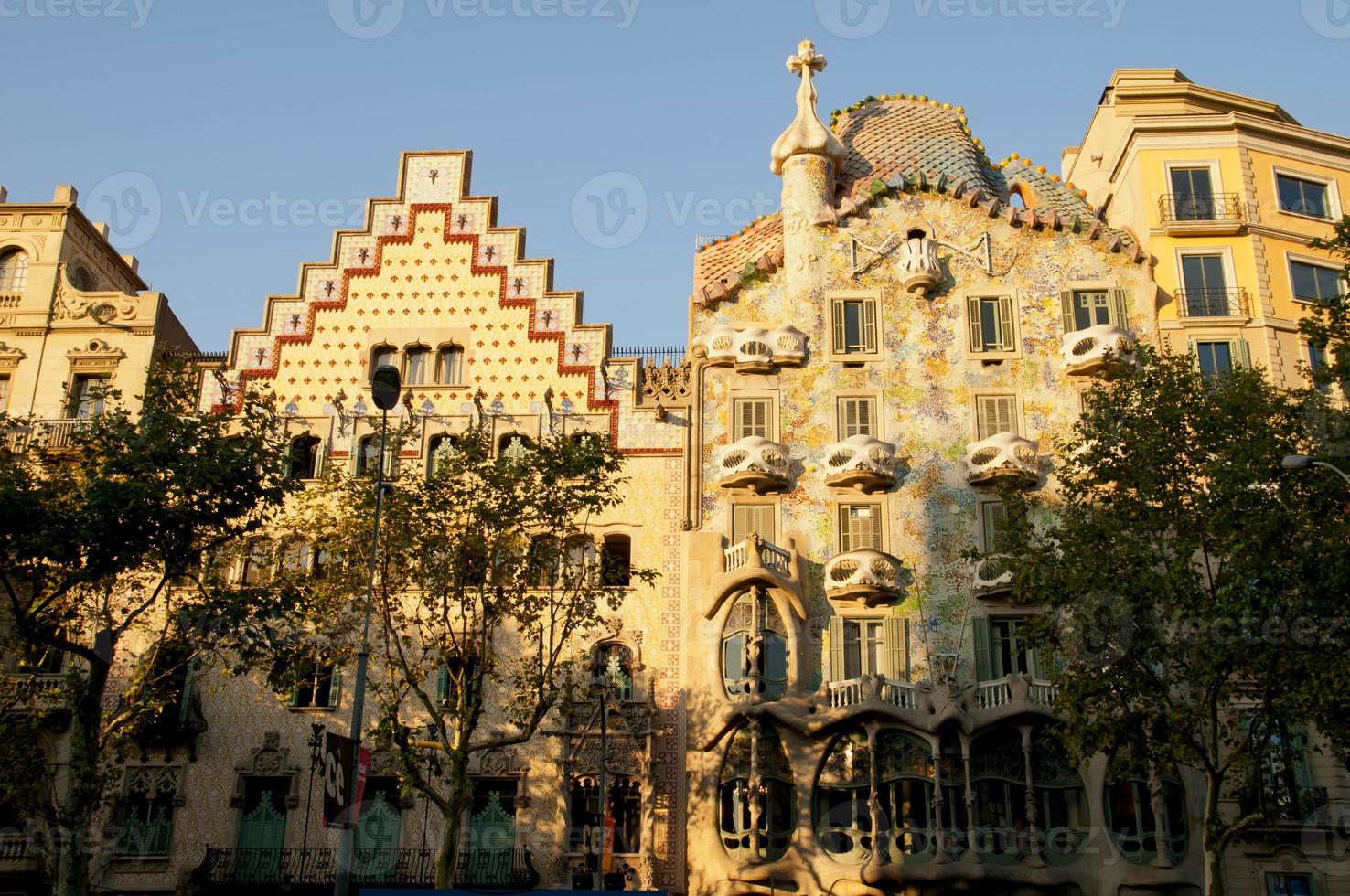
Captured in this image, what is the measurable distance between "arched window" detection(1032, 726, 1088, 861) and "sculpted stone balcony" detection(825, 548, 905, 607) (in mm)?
4749

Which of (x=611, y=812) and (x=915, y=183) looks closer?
(x=611, y=812)

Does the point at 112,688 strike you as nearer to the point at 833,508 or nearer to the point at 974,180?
the point at 833,508

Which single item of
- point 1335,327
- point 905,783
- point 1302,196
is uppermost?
point 1302,196

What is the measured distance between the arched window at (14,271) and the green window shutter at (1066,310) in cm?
2838

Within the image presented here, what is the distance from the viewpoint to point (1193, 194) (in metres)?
37.0

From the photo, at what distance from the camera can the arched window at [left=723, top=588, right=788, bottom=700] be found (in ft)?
107

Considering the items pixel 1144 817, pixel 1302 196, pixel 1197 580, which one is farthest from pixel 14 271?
pixel 1302 196

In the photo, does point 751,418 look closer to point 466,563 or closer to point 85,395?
point 466,563

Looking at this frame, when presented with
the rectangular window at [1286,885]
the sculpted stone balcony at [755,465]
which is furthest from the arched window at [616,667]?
the rectangular window at [1286,885]

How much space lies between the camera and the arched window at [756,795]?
31000 millimetres

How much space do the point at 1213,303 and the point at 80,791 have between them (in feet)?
95.0

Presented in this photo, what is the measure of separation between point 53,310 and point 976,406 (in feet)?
82.4

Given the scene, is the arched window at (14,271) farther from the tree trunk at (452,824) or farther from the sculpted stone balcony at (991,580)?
the sculpted stone balcony at (991,580)

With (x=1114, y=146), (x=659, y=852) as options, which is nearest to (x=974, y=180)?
(x=1114, y=146)
